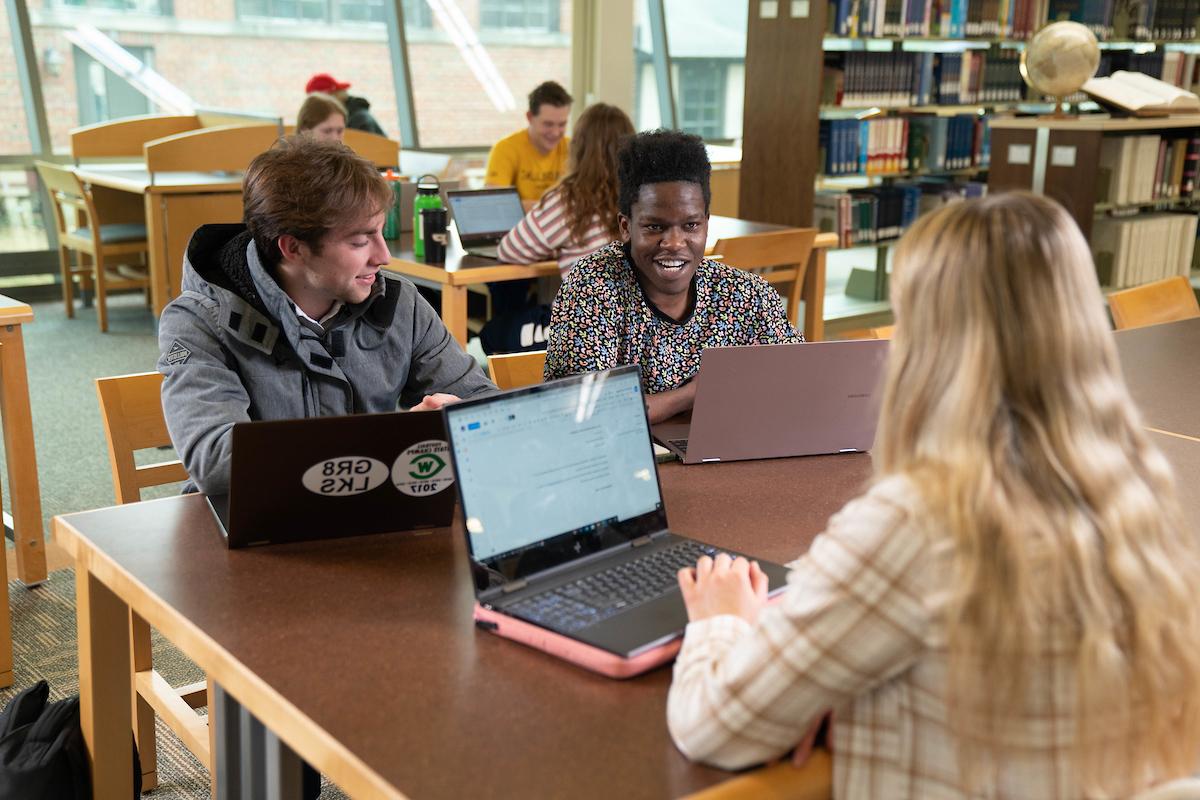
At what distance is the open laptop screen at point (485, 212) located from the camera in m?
4.05

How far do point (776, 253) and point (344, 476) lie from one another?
2866 millimetres

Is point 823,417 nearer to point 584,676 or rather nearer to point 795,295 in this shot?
point 584,676

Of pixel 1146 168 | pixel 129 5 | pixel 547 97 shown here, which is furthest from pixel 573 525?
pixel 129 5

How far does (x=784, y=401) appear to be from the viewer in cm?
185

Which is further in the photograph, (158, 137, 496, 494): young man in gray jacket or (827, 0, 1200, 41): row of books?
(827, 0, 1200, 41): row of books

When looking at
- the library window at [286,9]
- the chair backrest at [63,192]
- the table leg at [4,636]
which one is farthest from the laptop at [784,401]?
the library window at [286,9]

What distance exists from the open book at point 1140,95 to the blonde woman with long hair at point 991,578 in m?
4.94

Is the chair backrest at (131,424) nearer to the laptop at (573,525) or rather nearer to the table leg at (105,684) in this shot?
the table leg at (105,684)

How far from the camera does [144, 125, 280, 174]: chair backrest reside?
5852 mm

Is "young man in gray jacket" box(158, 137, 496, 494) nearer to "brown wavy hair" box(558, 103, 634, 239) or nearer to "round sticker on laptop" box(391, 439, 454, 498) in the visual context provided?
"round sticker on laptop" box(391, 439, 454, 498)

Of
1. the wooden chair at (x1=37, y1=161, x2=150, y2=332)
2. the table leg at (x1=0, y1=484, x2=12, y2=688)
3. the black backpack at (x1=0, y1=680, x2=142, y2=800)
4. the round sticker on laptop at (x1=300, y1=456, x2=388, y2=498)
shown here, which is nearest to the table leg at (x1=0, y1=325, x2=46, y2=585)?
the table leg at (x1=0, y1=484, x2=12, y2=688)

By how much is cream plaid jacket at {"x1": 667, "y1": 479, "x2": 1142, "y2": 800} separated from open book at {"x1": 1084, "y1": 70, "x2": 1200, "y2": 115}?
5.07 meters

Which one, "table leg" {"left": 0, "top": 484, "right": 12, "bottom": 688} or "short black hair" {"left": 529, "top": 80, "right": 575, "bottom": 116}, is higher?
"short black hair" {"left": 529, "top": 80, "right": 575, "bottom": 116}

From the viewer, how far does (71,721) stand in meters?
1.65
